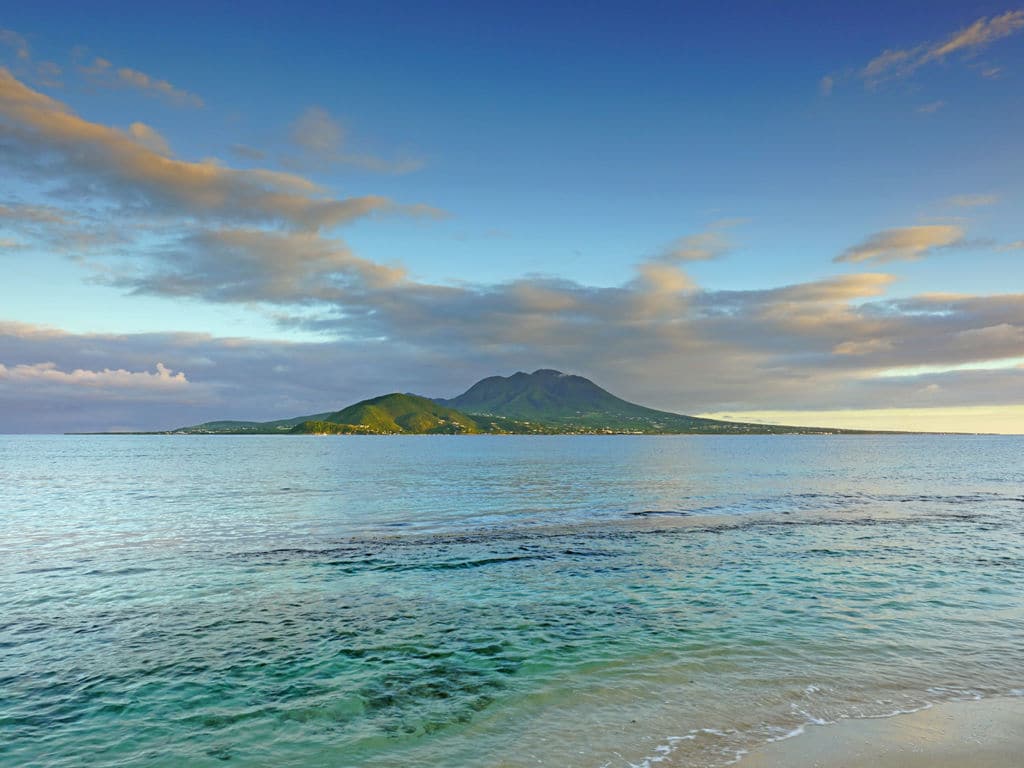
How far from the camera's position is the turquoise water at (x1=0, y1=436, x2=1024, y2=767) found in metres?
15.1

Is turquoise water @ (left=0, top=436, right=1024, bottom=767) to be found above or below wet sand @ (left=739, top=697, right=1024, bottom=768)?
below

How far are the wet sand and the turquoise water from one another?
2.16 feet

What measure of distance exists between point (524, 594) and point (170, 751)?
17.3m

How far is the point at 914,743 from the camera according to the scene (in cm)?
1391

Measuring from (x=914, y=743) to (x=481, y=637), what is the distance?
46.0ft

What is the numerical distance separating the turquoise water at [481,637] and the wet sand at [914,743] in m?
0.66

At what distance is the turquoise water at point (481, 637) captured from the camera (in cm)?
1510

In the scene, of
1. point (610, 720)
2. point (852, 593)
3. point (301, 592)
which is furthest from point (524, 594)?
point (852, 593)

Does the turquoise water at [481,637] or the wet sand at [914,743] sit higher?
the wet sand at [914,743]

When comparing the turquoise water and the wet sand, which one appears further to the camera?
the turquoise water

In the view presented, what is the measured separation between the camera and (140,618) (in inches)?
995

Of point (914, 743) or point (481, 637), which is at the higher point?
point (914, 743)

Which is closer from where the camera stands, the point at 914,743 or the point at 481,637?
the point at 914,743

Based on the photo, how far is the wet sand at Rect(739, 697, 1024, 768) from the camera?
13.1 m
